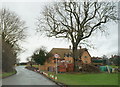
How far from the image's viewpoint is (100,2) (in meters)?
31.6

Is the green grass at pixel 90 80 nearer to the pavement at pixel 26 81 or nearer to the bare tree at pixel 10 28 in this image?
the pavement at pixel 26 81

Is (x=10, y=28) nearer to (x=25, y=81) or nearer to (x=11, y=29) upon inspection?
(x=11, y=29)

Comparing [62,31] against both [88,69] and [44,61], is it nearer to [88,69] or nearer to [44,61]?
[88,69]

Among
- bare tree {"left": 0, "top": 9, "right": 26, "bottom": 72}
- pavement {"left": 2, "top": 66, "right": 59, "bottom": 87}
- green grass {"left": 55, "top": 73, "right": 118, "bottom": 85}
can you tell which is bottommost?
pavement {"left": 2, "top": 66, "right": 59, "bottom": 87}

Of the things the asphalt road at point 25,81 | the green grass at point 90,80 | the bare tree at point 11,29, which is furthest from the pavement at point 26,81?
the bare tree at point 11,29

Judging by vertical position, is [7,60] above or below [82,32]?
below

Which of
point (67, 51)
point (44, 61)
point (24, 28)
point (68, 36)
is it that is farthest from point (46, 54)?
point (68, 36)

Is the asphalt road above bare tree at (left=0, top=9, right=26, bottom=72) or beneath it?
beneath

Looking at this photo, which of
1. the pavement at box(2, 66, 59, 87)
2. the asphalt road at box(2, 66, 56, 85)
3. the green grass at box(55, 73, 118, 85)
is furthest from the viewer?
the asphalt road at box(2, 66, 56, 85)

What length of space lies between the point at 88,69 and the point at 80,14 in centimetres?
1120

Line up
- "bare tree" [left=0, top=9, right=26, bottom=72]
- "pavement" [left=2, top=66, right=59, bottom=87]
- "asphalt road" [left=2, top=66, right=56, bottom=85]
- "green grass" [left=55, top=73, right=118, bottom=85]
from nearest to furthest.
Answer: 1. "green grass" [left=55, top=73, right=118, bottom=85]
2. "pavement" [left=2, top=66, right=59, bottom=87]
3. "asphalt road" [left=2, top=66, right=56, bottom=85]
4. "bare tree" [left=0, top=9, right=26, bottom=72]

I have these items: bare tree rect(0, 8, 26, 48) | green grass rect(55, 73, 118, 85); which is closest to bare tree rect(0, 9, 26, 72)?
bare tree rect(0, 8, 26, 48)

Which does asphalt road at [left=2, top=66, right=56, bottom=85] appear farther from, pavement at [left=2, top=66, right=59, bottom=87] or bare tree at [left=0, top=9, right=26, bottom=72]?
bare tree at [left=0, top=9, right=26, bottom=72]

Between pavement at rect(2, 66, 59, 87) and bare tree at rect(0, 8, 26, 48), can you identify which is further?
bare tree at rect(0, 8, 26, 48)
